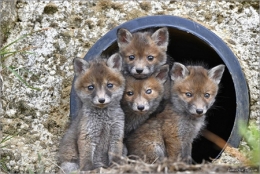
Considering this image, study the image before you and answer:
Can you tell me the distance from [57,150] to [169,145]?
1.31m

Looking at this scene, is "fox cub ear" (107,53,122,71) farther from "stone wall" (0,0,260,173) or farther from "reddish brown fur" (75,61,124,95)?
"stone wall" (0,0,260,173)

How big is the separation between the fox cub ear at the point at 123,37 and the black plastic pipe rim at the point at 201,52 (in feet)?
0.22

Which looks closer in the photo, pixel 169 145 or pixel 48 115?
pixel 169 145

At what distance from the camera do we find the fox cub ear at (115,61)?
5.57 meters

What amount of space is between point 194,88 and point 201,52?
4.36 ft

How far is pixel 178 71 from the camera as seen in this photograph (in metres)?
5.84

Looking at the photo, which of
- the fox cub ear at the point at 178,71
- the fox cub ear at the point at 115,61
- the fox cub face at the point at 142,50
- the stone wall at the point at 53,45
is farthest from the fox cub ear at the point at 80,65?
the fox cub ear at the point at 178,71

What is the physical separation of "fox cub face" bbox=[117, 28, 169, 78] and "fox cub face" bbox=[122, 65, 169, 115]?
94 millimetres

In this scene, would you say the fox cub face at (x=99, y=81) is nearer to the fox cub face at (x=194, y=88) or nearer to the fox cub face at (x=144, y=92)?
the fox cub face at (x=144, y=92)

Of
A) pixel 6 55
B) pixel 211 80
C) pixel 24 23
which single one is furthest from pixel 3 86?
pixel 211 80

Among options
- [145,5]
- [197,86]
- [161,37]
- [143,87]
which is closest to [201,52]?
[161,37]

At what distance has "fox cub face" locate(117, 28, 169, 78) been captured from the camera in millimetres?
5828

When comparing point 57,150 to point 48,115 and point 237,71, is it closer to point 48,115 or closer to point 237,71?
point 48,115

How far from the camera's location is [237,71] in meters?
5.77
